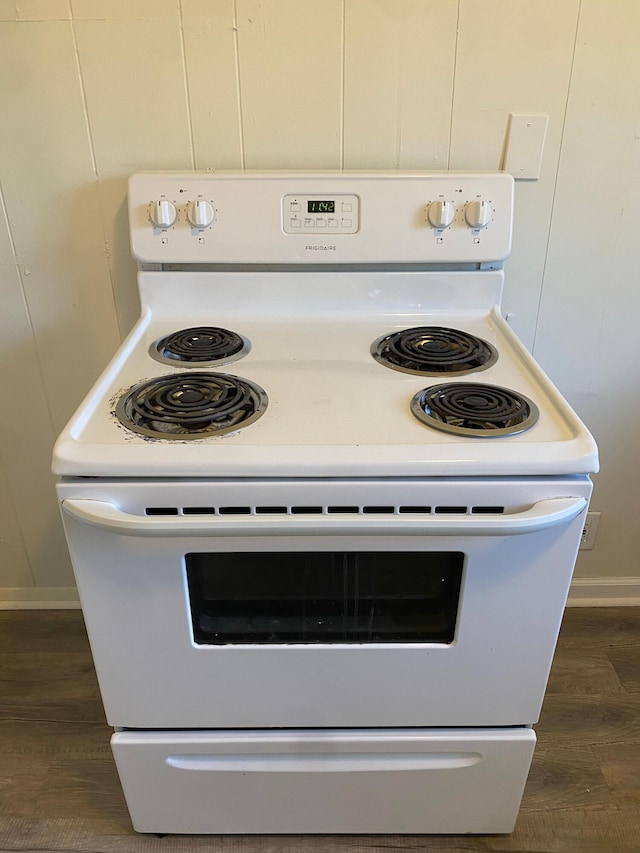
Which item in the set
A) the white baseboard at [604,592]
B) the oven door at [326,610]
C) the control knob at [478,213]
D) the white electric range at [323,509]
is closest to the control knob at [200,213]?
the white electric range at [323,509]

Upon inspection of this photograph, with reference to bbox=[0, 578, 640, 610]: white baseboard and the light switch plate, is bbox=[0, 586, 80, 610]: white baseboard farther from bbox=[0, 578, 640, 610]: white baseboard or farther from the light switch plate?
the light switch plate

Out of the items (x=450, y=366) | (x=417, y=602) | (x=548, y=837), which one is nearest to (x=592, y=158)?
(x=450, y=366)

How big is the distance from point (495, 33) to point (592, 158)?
11.7 inches

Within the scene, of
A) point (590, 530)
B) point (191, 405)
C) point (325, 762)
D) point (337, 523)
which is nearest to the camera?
point (337, 523)

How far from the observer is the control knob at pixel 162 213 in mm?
1214

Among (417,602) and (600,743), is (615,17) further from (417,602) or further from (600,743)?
(600,743)

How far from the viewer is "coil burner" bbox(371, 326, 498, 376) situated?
1.12 meters

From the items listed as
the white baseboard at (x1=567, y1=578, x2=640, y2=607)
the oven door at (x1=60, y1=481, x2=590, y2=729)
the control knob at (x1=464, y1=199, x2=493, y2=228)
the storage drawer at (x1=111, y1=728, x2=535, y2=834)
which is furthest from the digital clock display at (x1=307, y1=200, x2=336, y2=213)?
the white baseboard at (x1=567, y1=578, x2=640, y2=607)

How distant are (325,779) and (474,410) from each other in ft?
2.20

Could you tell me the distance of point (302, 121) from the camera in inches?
49.8

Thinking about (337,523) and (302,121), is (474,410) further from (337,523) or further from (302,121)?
(302,121)

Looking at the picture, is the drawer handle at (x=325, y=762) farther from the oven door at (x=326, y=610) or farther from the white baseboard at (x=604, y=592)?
the white baseboard at (x=604, y=592)

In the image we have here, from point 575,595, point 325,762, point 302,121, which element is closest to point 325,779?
point 325,762

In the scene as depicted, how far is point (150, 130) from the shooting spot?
1271 mm
